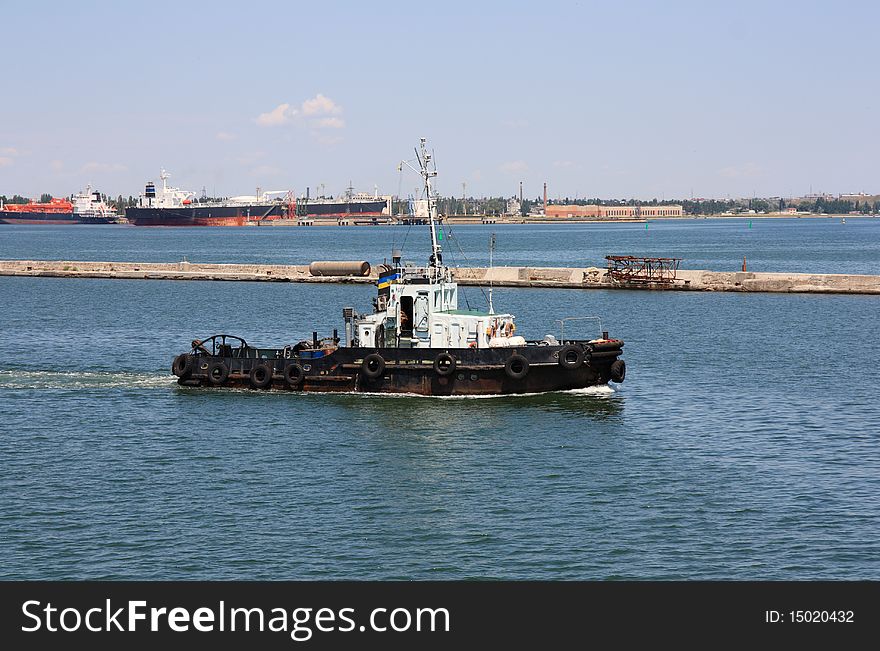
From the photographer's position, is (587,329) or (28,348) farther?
(587,329)

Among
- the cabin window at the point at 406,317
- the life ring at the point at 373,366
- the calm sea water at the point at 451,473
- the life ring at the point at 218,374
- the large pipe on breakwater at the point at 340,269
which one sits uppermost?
the large pipe on breakwater at the point at 340,269

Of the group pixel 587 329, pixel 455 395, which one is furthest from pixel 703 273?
pixel 455 395

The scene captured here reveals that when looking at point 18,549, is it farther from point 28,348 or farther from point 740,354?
point 740,354

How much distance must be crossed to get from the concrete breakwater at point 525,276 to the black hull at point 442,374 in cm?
3035

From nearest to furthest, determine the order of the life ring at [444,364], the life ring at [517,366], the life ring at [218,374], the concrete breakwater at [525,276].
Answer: the life ring at [517,366] → the life ring at [444,364] → the life ring at [218,374] → the concrete breakwater at [525,276]

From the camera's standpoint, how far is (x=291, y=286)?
8669 cm

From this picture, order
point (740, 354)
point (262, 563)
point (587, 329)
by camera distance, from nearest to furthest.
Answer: point (262, 563), point (740, 354), point (587, 329)

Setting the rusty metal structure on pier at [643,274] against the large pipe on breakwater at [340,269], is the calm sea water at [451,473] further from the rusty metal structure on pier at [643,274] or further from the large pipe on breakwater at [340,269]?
the rusty metal structure on pier at [643,274]

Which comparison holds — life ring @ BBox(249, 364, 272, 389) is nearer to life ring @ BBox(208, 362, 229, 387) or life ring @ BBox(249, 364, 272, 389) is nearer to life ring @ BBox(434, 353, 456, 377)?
life ring @ BBox(208, 362, 229, 387)

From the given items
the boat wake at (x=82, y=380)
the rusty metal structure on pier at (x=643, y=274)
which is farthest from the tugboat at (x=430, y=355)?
the rusty metal structure on pier at (x=643, y=274)

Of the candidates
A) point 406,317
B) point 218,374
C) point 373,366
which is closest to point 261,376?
point 218,374

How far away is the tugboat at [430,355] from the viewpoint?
36.2 m

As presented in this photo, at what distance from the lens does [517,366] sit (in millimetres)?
35969

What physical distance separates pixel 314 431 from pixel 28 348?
74.4 ft
